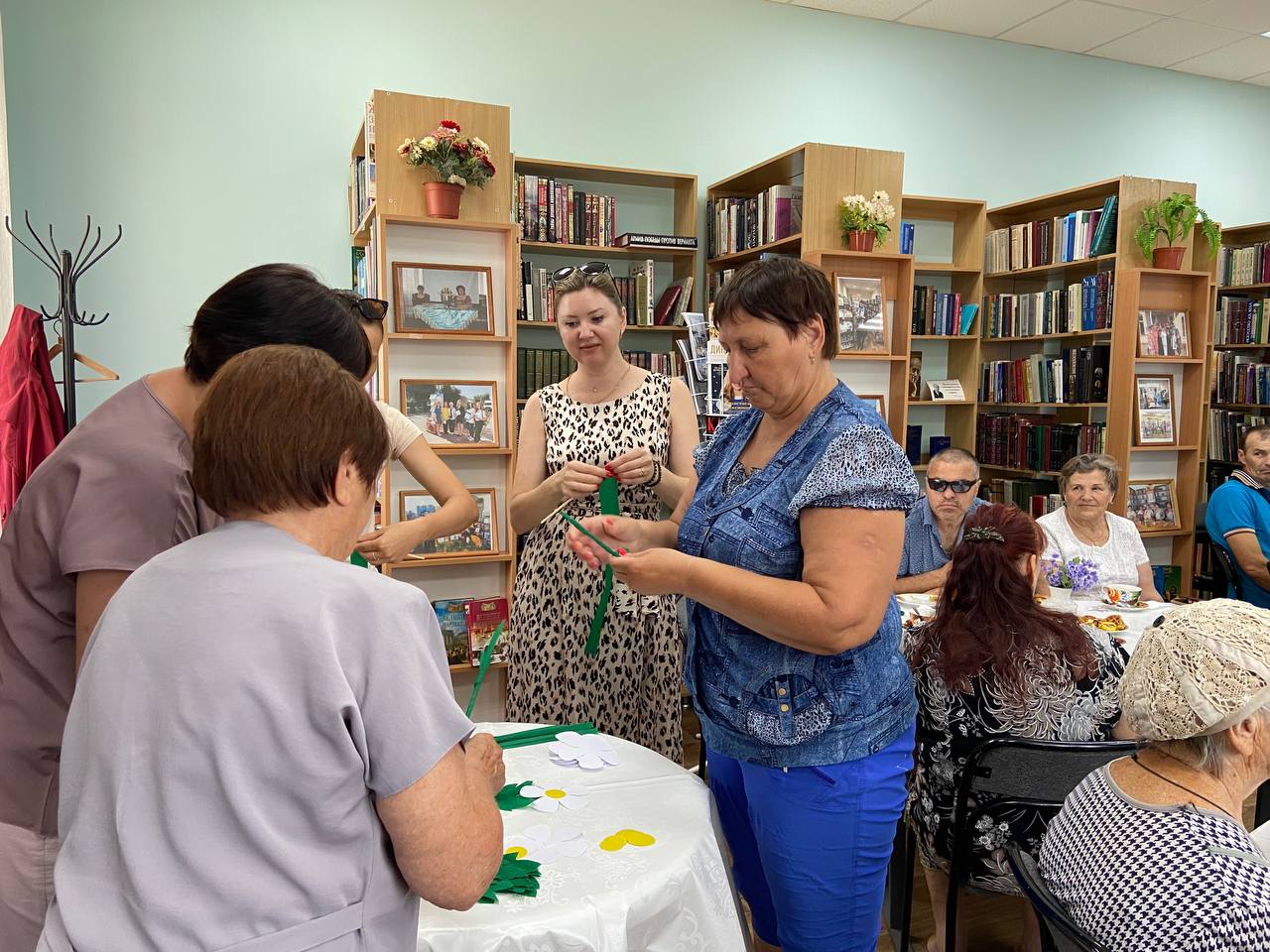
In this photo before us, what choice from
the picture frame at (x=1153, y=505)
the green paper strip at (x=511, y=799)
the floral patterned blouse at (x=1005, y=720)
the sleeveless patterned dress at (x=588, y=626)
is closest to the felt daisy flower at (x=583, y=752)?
the green paper strip at (x=511, y=799)

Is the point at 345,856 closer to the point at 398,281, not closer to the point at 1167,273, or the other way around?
the point at 398,281

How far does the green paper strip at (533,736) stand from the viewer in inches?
69.1

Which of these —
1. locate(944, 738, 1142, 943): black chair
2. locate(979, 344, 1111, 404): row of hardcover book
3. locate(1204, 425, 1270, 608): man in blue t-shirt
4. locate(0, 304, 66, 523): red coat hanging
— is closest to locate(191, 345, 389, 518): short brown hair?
locate(944, 738, 1142, 943): black chair

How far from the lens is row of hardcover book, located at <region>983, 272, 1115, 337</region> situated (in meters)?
5.33

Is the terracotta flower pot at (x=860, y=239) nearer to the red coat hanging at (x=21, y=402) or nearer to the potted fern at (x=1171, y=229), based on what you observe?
the potted fern at (x=1171, y=229)

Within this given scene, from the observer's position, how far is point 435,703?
0.87 meters

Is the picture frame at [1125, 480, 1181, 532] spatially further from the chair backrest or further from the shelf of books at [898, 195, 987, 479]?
the shelf of books at [898, 195, 987, 479]

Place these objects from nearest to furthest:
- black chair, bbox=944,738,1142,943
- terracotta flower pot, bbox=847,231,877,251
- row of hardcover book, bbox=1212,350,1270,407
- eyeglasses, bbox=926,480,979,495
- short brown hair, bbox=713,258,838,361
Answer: short brown hair, bbox=713,258,838,361
black chair, bbox=944,738,1142,943
eyeglasses, bbox=926,480,979,495
terracotta flower pot, bbox=847,231,877,251
row of hardcover book, bbox=1212,350,1270,407

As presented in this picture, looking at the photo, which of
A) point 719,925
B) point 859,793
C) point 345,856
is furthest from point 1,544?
point 859,793

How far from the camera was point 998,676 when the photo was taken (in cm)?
201

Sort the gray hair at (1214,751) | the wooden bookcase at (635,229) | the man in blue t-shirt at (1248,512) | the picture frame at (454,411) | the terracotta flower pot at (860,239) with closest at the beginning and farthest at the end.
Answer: the gray hair at (1214,751), the picture frame at (454,411), the man in blue t-shirt at (1248,512), the terracotta flower pot at (860,239), the wooden bookcase at (635,229)

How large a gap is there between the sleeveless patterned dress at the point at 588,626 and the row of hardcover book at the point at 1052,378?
13.0ft

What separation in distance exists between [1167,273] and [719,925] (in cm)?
505

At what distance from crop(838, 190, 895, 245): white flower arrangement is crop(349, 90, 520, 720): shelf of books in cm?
178
